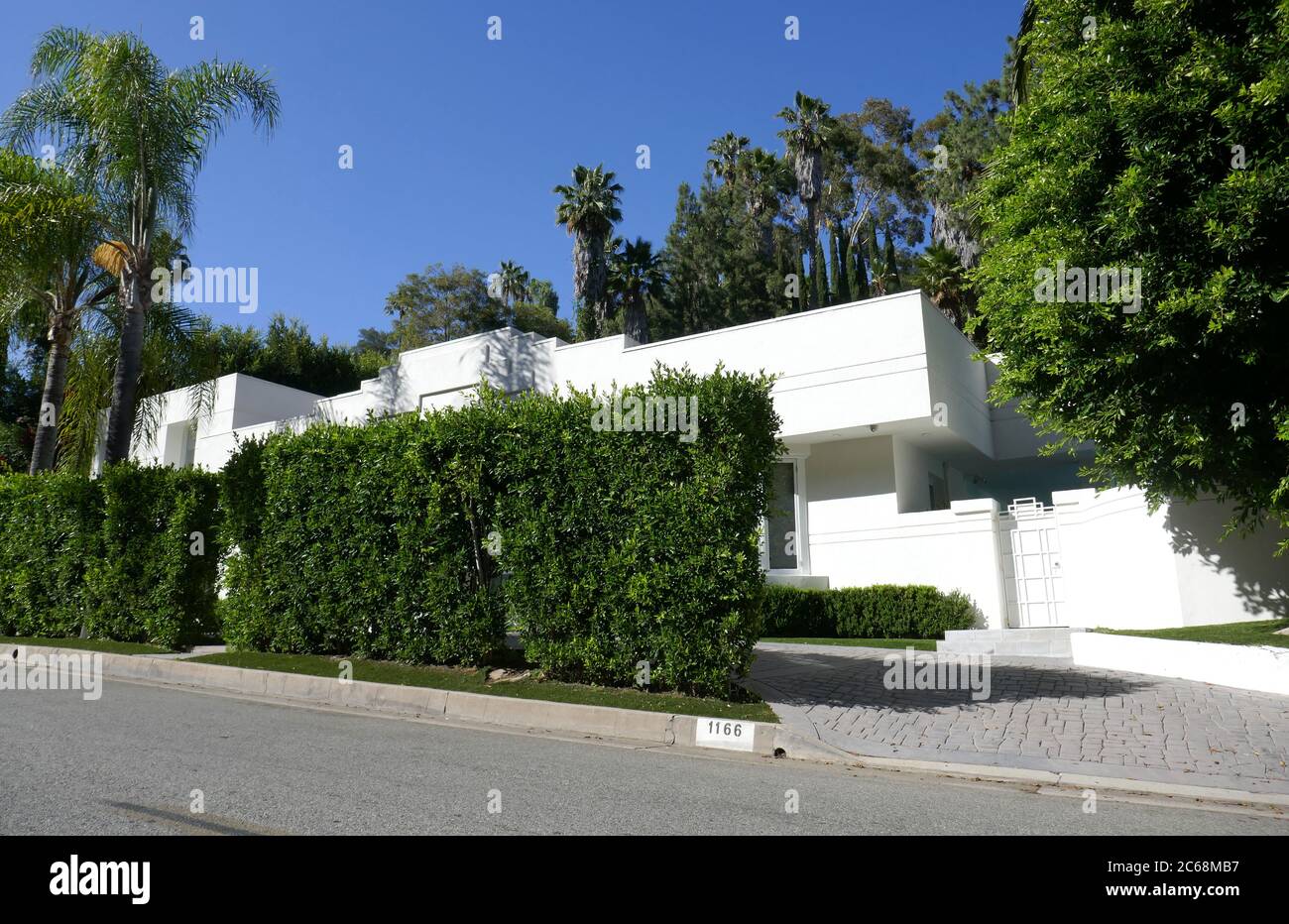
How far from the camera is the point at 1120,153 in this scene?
9914 mm

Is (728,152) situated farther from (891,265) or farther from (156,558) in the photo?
(156,558)

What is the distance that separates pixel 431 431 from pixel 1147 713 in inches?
356

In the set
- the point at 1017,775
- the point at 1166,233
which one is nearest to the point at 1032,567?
the point at 1166,233

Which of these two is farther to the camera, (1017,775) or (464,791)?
(1017,775)

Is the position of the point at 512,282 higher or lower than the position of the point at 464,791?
higher

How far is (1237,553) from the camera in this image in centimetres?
1245

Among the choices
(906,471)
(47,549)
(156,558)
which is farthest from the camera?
(906,471)

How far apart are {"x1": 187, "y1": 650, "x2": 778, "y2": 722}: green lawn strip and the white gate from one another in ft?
34.8

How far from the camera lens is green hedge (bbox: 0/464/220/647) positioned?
45.8 ft

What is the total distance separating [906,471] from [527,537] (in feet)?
40.2

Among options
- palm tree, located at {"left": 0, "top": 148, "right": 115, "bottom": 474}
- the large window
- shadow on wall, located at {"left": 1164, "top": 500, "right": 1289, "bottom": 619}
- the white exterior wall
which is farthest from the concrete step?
palm tree, located at {"left": 0, "top": 148, "right": 115, "bottom": 474}

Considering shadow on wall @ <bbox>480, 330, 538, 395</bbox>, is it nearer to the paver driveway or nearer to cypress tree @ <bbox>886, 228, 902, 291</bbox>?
the paver driveway
